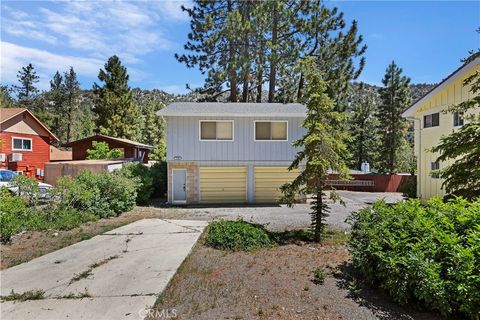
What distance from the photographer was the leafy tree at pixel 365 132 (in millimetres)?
34969

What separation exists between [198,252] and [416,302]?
4511mm

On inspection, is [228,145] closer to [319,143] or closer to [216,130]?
[216,130]

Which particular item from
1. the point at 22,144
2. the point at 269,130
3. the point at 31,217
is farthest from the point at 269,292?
the point at 22,144

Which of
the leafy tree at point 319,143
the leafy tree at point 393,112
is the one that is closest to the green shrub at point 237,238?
the leafy tree at point 319,143

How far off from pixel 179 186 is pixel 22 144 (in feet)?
50.1

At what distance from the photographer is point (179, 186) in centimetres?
1554

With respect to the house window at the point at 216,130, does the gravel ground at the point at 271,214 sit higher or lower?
lower

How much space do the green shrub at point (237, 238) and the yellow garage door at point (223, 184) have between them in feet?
23.2

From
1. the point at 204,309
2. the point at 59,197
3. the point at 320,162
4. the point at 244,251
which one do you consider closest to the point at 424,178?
the point at 320,162

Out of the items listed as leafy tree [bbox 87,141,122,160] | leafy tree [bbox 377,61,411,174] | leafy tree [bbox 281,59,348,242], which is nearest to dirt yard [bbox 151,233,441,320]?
leafy tree [bbox 281,59,348,242]

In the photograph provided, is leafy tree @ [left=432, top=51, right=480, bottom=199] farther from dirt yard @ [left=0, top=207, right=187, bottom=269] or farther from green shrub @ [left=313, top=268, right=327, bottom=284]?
dirt yard @ [left=0, top=207, right=187, bottom=269]

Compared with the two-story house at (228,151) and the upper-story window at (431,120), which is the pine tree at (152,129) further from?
the upper-story window at (431,120)

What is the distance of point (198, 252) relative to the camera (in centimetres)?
718

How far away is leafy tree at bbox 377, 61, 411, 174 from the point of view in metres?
28.9
